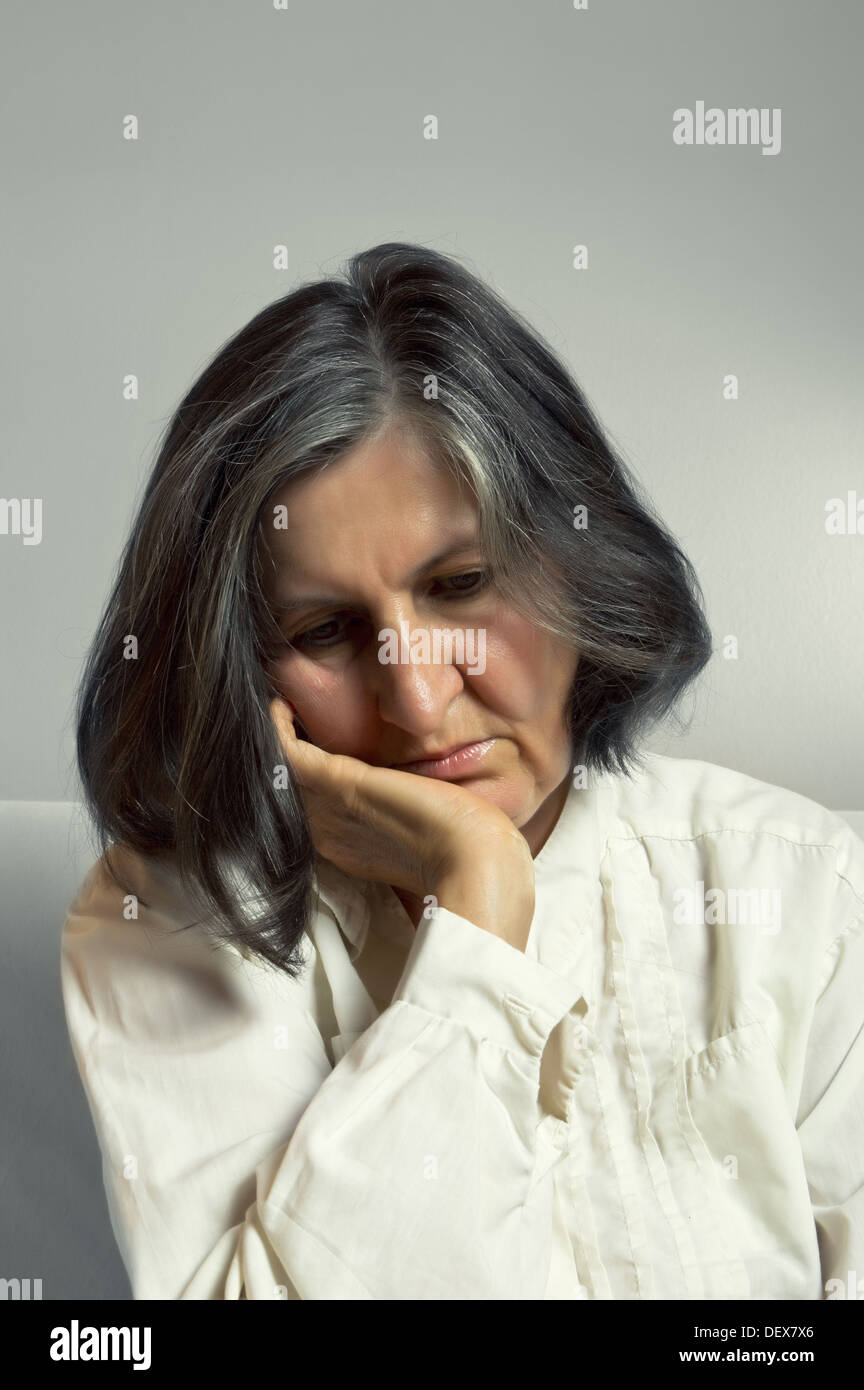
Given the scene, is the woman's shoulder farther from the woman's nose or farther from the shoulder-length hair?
the woman's nose

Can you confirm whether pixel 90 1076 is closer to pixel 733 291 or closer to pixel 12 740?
pixel 12 740

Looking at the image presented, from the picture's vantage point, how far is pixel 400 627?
107 cm

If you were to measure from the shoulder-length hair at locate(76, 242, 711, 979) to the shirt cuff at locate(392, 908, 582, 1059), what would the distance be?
0.17 m

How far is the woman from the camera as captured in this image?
102 centimetres

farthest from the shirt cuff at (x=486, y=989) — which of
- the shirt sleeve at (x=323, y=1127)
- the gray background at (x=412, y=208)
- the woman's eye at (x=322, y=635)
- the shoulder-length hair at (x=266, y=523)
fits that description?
the gray background at (x=412, y=208)

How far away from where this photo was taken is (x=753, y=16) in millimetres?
1679

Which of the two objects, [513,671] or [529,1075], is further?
[513,671]

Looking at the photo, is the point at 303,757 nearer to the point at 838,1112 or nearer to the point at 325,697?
the point at 325,697

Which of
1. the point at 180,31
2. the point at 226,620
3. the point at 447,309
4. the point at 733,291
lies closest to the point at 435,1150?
the point at 226,620

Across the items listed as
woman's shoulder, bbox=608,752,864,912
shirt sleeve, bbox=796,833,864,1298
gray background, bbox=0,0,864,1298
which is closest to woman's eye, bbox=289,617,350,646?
woman's shoulder, bbox=608,752,864,912

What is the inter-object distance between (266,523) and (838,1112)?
685 mm

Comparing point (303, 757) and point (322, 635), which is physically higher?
point (322, 635)

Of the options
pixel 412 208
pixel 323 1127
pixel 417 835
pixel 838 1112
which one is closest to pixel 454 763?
pixel 417 835

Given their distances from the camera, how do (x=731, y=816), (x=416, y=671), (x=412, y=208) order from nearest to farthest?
(x=416, y=671) → (x=731, y=816) → (x=412, y=208)
